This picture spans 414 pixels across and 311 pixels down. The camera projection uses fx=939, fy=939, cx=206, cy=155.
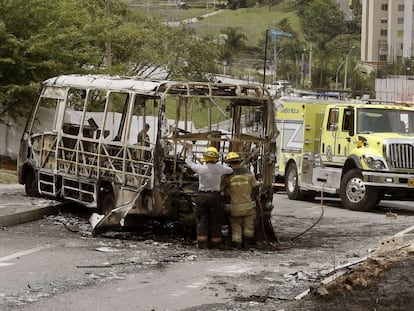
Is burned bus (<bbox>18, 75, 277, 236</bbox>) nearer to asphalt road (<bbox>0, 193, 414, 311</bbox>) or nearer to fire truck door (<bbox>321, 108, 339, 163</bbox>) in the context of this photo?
asphalt road (<bbox>0, 193, 414, 311</bbox>)

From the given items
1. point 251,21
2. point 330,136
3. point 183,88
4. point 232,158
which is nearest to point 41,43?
point 330,136

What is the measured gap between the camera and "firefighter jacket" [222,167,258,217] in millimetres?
14031

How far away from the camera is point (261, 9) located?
198 metres

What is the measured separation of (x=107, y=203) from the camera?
1586 centimetres

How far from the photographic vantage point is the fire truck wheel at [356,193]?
21422 millimetres

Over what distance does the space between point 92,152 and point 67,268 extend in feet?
15.4

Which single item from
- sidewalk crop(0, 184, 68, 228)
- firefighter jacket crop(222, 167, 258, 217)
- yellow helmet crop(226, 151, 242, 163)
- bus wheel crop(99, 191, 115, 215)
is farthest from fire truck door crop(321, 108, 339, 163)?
firefighter jacket crop(222, 167, 258, 217)

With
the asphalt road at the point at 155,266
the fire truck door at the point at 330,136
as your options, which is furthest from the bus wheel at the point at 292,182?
the asphalt road at the point at 155,266

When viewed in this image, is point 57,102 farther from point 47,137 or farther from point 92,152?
point 92,152

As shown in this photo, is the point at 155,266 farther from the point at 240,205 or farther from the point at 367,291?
the point at 367,291

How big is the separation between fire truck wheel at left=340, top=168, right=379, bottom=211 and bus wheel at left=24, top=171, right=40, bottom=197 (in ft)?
24.3

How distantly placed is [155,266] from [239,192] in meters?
2.34

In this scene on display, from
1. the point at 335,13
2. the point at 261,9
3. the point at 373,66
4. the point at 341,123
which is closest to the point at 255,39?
the point at 335,13

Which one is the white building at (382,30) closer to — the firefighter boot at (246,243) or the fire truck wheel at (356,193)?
the fire truck wheel at (356,193)
